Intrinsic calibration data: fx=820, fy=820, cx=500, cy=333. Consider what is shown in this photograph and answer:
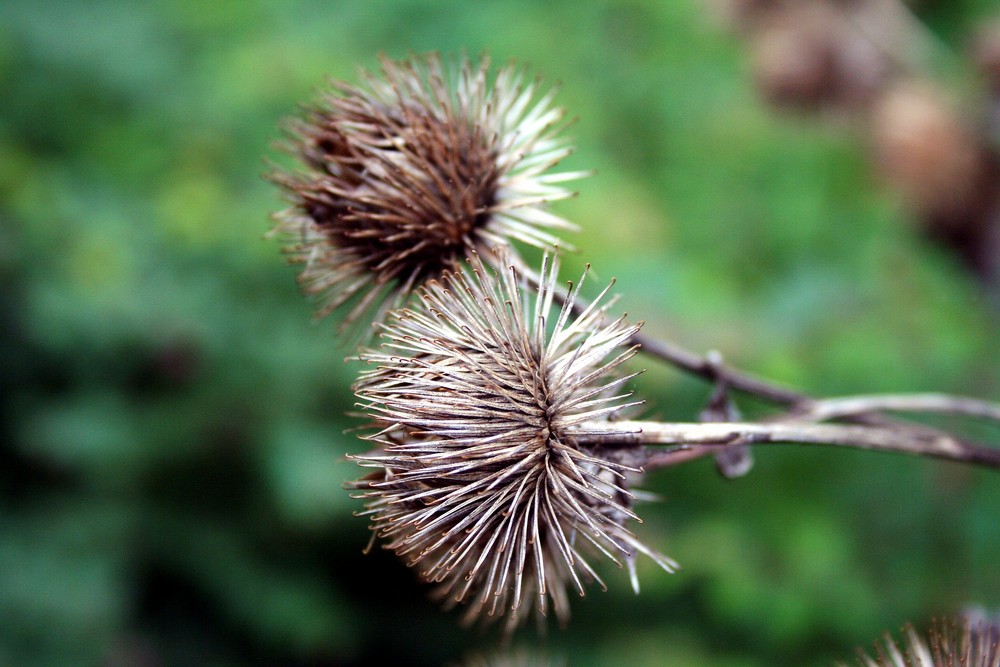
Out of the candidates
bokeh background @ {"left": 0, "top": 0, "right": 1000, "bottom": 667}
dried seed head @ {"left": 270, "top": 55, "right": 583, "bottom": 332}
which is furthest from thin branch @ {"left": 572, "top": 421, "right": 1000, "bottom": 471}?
bokeh background @ {"left": 0, "top": 0, "right": 1000, "bottom": 667}

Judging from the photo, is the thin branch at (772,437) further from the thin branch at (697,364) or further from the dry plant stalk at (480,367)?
the thin branch at (697,364)

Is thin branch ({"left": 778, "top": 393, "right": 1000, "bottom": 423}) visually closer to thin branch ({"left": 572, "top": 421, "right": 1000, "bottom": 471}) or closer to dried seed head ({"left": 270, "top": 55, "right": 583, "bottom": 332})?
thin branch ({"left": 572, "top": 421, "right": 1000, "bottom": 471})

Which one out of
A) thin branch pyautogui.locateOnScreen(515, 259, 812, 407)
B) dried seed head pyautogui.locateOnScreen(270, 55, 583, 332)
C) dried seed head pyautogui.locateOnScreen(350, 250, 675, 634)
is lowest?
dried seed head pyautogui.locateOnScreen(350, 250, 675, 634)

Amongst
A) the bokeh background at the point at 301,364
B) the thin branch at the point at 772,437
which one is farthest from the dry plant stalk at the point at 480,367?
the bokeh background at the point at 301,364

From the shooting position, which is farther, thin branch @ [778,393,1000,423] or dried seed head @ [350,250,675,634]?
thin branch @ [778,393,1000,423]

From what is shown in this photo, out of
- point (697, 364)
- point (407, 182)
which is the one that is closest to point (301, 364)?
point (407, 182)

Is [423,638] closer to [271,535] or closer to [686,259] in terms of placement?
A: [271,535]

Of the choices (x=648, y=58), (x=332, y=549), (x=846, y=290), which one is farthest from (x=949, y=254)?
(x=332, y=549)
